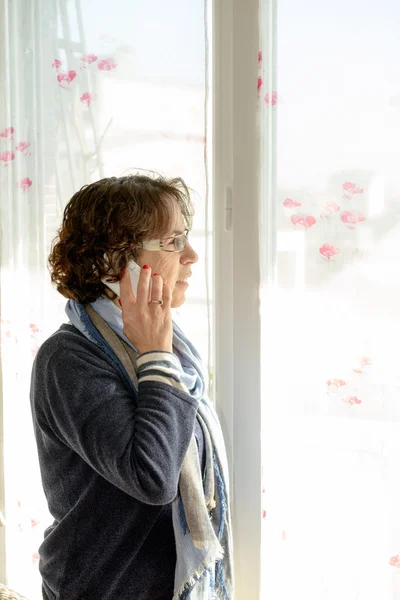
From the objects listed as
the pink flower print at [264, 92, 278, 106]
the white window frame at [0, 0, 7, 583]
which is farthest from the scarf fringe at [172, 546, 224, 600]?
the white window frame at [0, 0, 7, 583]

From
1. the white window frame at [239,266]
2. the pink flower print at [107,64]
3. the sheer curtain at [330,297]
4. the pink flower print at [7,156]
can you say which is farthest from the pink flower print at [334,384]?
the pink flower print at [7,156]

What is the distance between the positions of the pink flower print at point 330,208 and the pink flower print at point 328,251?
7 cm

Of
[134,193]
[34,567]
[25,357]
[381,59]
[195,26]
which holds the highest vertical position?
[195,26]

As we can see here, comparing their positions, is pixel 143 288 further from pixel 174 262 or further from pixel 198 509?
pixel 198 509

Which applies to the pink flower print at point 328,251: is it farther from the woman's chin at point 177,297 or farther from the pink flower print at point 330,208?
the woman's chin at point 177,297

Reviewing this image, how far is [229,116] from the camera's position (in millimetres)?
1741

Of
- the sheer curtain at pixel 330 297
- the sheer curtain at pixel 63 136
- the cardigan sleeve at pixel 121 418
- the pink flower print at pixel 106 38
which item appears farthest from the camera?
the pink flower print at pixel 106 38

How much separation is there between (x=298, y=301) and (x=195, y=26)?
2.47 feet

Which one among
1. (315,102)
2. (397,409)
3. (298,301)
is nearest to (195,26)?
(315,102)

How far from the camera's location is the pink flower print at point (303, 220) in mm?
1550

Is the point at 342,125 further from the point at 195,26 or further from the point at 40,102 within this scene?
the point at 40,102

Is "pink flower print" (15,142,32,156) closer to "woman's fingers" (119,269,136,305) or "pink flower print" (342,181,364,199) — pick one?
"woman's fingers" (119,269,136,305)

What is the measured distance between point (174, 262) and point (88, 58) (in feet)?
2.91

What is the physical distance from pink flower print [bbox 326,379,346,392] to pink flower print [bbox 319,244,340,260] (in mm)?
262
